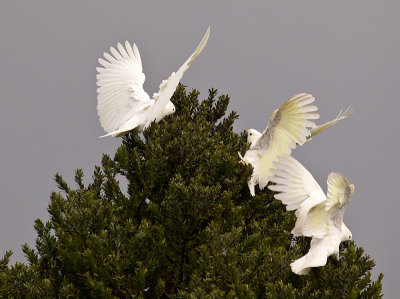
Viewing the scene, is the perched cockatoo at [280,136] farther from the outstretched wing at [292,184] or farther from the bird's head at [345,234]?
the bird's head at [345,234]

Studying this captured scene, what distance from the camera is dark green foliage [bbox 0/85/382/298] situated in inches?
361

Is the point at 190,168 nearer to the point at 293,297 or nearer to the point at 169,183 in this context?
the point at 169,183

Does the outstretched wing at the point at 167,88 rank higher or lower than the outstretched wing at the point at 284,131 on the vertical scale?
higher

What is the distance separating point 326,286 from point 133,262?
71.8 inches

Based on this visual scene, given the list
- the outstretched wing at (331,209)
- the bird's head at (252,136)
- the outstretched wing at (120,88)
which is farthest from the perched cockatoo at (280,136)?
the outstretched wing at (120,88)

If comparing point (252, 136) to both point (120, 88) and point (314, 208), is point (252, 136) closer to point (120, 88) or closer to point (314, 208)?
point (120, 88)

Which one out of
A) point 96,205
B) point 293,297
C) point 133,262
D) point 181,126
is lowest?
point 293,297

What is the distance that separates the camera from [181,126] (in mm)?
10930

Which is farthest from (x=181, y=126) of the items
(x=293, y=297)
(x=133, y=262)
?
(x=293, y=297)

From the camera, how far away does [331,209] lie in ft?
30.7

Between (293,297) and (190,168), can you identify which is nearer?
(293,297)

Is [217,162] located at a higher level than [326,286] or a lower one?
higher

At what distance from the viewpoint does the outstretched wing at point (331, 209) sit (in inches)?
360

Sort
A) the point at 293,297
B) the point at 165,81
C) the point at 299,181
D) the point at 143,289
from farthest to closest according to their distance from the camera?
the point at 165,81, the point at 299,181, the point at 143,289, the point at 293,297
